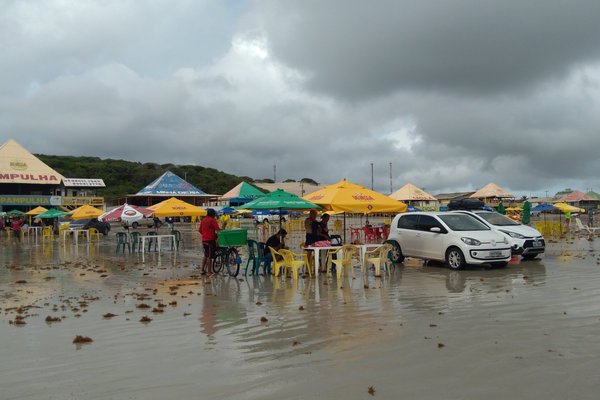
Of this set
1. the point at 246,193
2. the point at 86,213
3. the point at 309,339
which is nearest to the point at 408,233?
the point at 309,339

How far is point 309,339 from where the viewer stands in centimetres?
626

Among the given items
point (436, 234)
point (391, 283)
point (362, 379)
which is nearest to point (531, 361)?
point (362, 379)

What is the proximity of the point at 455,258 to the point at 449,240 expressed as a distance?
0.50m

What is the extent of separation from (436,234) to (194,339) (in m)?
9.01

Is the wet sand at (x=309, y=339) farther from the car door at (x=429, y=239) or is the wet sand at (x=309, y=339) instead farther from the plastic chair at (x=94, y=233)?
the plastic chair at (x=94, y=233)

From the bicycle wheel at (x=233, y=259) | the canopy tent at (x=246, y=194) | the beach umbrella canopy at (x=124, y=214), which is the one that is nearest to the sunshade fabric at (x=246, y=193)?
the canopy tent at (x=246, y=194)

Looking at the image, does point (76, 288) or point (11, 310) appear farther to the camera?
point (76, 288)

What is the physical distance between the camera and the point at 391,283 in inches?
432

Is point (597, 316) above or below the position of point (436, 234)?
below

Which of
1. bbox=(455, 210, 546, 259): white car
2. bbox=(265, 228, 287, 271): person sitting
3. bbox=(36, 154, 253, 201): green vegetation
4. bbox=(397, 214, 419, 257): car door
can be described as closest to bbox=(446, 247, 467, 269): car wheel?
bbox=(397, 214, 419, 257): car door

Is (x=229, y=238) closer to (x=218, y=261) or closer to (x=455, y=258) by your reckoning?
(x=218, y=261)

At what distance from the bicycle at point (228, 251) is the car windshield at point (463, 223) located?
5435 millimetres

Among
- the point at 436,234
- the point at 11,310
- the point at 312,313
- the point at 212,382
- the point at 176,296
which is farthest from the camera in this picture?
the point at 436,234

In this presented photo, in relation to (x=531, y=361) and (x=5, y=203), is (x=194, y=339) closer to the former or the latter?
(x=531, y=361)
